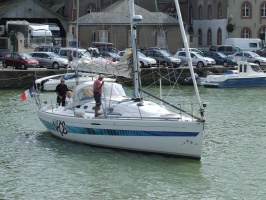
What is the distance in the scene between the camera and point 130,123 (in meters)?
27.3

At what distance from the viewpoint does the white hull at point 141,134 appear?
87.1 ft

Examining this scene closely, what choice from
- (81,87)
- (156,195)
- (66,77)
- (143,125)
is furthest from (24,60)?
(156,195)

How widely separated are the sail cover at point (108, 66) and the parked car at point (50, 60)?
26585 mm

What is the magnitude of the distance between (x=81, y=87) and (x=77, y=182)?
7228 millimetres

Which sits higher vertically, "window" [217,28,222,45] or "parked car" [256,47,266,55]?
"window" [217,28,222,45]

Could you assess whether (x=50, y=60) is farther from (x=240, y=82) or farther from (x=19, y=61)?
(x=240, y=82)

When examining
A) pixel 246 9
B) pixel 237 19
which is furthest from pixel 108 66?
pixel 246 9

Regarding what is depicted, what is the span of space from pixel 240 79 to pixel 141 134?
3044 centimetres

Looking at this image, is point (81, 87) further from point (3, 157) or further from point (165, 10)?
point (165, 10)

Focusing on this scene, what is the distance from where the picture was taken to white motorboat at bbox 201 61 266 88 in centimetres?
5669

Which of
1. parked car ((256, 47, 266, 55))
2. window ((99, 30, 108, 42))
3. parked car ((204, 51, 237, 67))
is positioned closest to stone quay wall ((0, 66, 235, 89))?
parked car ((204, 51, 237, 67))

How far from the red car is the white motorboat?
1320 centimetres

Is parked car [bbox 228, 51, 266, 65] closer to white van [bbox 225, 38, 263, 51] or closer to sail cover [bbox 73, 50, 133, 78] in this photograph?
white van [bbox 225, 38, 263, 51]

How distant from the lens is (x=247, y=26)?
3250 inches
